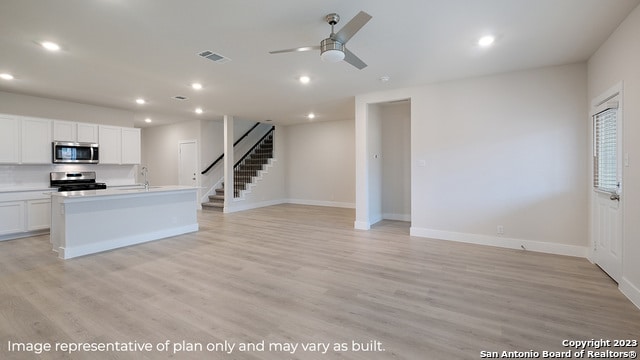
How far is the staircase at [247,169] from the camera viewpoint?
8984 mm

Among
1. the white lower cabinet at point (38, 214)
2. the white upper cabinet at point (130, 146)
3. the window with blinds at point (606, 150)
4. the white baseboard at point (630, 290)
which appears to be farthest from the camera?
the white upper cabinet at point (130, 146)

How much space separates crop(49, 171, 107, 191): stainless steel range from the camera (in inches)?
232

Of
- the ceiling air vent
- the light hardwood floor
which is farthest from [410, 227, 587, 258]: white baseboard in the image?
the ceiling air vent

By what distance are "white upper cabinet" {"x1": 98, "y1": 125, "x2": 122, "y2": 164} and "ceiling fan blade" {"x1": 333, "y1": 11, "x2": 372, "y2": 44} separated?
6305mm

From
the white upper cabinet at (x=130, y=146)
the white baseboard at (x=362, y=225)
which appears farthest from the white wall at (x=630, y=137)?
the white upper cabinet at (x=130, y=146)

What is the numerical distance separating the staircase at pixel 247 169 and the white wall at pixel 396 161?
4438 mm

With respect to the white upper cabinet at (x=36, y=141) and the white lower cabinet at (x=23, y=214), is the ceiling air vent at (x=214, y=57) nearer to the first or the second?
the white upper cabinet at (x=36, y=141)

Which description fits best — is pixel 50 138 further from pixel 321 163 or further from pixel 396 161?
pixel 396 161

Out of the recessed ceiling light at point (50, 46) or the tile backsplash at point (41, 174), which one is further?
the tile backsplash at point (41, 174)

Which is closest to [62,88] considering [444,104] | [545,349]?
[444,104]

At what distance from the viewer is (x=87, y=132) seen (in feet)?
20.5

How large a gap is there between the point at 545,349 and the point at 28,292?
474cm

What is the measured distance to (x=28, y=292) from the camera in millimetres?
2980

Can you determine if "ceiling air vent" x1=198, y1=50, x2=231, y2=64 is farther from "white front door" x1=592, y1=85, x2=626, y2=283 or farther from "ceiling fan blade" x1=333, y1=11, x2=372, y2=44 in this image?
"white front door" x1=592, y1=85, x2=626, y2=283
